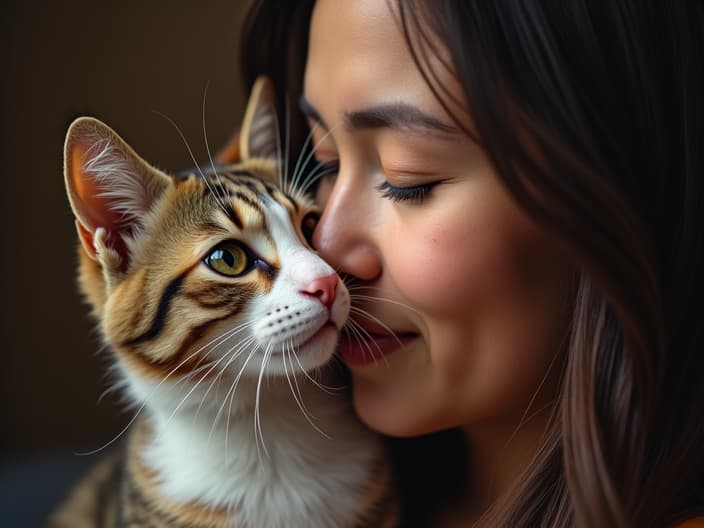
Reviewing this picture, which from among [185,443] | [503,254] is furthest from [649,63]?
[185,443]

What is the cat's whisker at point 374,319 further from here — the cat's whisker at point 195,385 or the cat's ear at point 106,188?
the cat's ear at point 106,188

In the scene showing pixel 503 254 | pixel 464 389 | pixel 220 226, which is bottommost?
pixel 464 389

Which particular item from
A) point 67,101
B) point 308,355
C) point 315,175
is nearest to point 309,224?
point 315,175

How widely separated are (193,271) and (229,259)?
0.04 metres

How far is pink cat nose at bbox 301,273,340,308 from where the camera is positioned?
0.76 meters

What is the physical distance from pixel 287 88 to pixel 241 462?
56 centimetres

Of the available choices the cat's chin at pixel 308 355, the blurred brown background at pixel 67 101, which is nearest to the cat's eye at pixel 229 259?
the cat's chin at pixel 308 355

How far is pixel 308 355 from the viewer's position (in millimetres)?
787

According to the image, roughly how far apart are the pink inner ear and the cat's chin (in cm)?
22

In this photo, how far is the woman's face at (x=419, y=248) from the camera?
746 mm

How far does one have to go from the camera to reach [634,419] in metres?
0.72

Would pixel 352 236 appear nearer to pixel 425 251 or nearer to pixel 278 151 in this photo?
pixel 425 251

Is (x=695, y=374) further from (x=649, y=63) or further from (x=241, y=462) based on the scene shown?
(x=241, y=462)

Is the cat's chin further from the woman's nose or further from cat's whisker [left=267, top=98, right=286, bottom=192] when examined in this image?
cat's whisker [left=267, top=98, right=286, bottom=192]
